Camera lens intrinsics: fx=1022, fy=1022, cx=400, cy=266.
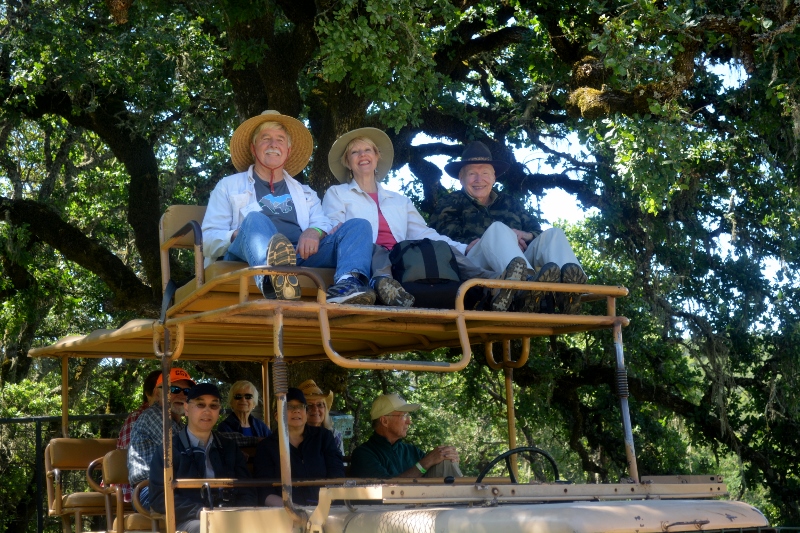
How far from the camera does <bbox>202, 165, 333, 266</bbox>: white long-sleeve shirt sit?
5.65 meters

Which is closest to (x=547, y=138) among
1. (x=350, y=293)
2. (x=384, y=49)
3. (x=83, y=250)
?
(x=384, y=49)

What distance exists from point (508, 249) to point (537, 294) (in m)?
0.33

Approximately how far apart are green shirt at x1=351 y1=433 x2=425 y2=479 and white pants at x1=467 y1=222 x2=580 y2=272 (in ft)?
5.86

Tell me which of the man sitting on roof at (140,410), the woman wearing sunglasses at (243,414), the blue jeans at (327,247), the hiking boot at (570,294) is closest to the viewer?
the blue jeans at (327,247)

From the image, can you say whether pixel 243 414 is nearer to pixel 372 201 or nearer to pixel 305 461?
pixel 305 461

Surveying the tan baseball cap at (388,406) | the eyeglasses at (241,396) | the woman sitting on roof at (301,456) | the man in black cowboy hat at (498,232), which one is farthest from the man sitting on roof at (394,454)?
the man in black cowboy hat at (498,232)

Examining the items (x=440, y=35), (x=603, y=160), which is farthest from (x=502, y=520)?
(x=603, y=160)

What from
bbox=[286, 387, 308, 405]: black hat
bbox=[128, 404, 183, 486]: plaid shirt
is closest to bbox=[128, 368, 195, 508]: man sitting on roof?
bbox=[128, 404, 183, 486]: plaid shirt

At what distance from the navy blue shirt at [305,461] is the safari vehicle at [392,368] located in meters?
0.44

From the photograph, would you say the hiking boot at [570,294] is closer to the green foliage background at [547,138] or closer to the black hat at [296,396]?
the black hat at [296,396]

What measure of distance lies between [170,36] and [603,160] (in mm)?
4769

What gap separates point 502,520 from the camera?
3795mm

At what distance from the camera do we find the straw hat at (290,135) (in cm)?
627

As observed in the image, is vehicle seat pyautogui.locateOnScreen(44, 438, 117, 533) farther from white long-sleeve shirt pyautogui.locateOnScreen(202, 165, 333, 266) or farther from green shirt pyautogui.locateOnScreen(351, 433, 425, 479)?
white long-sleeve shirt pyautogui.locateOnScreen(202, 165, 333, 266)
